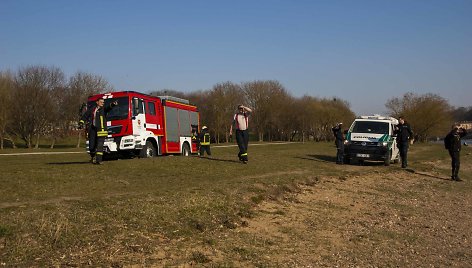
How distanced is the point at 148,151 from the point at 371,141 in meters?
10.0

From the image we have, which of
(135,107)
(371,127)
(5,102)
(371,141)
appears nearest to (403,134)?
(371,141)

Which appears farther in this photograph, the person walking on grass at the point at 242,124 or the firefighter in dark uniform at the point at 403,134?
the firefighter in dark uniform at the point at 403,134

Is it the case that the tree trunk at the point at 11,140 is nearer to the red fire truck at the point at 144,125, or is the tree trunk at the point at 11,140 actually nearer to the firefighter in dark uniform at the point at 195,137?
the firefighter in dark uniform at the point at 195,137

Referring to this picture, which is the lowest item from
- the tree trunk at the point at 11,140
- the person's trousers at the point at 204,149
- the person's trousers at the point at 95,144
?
the person's trousers at the point at 204,149

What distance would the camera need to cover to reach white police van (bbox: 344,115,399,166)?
20234 millimetres

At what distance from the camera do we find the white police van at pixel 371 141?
2023 centimetres

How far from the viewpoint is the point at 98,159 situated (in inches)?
549

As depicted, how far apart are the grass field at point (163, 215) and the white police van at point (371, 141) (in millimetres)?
6111

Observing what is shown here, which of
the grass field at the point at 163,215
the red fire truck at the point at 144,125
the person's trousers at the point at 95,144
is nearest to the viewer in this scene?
the grass field at the point at 163,215

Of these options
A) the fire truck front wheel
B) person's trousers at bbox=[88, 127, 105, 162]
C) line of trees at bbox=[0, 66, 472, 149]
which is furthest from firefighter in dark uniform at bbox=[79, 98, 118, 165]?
line of trees at bbox=[0, 66, 472, 149]

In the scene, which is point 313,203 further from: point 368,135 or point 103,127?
point 368,135

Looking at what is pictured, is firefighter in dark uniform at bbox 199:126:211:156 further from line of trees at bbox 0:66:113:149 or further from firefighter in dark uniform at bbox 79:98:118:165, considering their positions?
line of trees at bbox 0:66:113:149

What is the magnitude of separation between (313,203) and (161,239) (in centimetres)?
512

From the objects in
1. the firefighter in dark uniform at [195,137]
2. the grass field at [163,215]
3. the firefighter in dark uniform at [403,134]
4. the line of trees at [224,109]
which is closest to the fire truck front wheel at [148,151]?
the grass field at [163,215]
